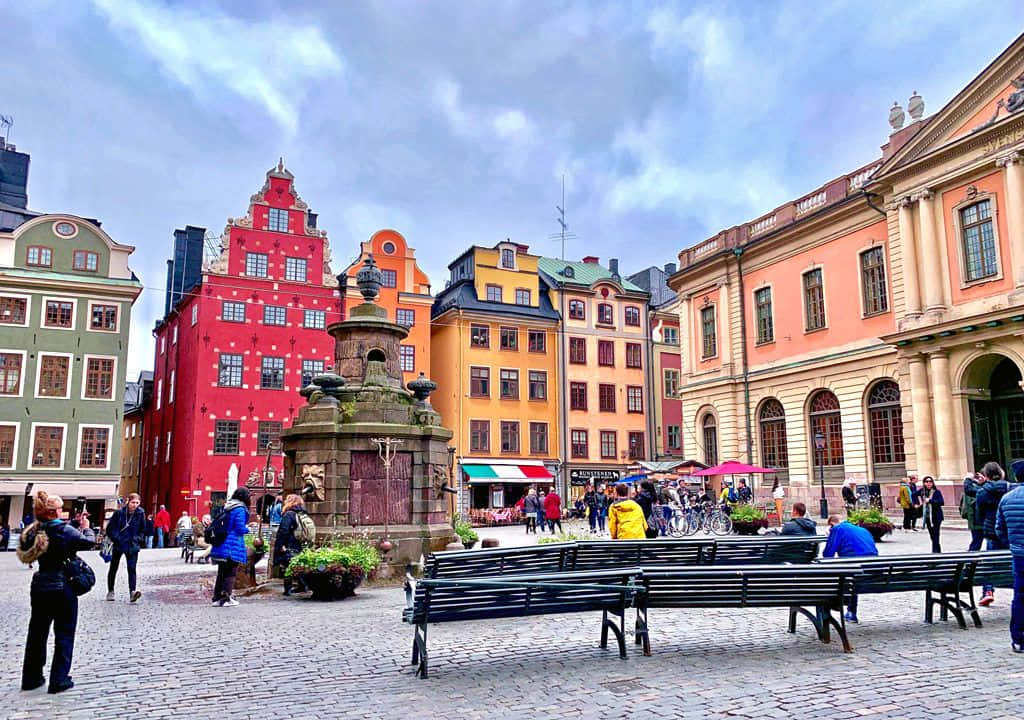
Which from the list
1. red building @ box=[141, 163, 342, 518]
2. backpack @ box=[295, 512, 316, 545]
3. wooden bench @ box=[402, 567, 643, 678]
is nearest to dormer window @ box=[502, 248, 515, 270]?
red building @ box=[141, 163, 342, 518]

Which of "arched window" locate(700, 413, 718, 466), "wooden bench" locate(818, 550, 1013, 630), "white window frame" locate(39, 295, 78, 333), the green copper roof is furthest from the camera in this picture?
the green copper roof

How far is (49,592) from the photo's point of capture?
6832mm

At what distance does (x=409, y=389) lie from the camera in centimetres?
1712

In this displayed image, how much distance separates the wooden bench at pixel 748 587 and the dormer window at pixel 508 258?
40.9 m

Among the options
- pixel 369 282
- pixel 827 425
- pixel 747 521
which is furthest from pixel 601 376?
pixel 369 282

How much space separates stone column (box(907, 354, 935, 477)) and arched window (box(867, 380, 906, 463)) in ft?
4.82

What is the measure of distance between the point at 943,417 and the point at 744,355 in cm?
1083

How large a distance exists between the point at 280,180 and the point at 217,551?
3272 centimetres

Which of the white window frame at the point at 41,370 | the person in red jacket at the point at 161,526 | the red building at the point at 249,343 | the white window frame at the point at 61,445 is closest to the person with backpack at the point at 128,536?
the person in red jacket at the point at 161,526

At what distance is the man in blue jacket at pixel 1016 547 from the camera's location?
7625 mm

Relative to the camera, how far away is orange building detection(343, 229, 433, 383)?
1737 inches

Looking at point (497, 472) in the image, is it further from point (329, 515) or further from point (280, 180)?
point (329, 515)

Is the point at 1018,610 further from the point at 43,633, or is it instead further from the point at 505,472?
the point at 505,472

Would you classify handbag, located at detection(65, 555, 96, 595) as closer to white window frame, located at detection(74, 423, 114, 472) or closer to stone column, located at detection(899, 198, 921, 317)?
stone column, located at detection(899, 198, 921, 317)
